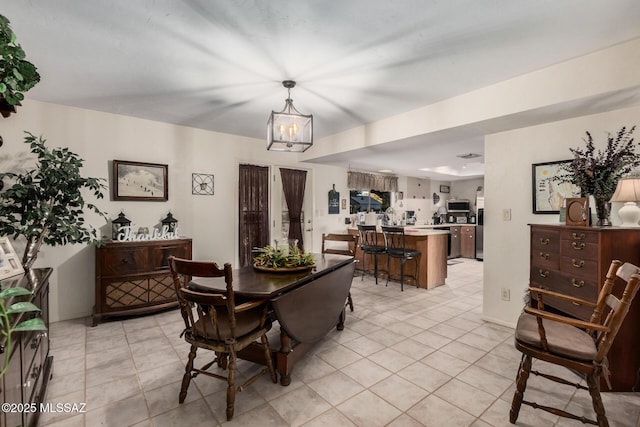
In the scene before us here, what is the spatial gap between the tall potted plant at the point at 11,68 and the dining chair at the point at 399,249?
4046 mm

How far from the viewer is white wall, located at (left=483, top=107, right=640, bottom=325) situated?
8.90 feet

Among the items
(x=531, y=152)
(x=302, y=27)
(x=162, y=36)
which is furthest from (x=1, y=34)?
(x=531, y=152)

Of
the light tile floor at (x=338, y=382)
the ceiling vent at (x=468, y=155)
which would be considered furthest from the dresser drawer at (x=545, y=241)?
the ceiling vent at (x=468, y=155)

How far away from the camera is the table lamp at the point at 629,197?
6.36ft

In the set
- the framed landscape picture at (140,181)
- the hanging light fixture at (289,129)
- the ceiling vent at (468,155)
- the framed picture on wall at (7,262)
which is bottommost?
the framed picture on wall at (7,262)

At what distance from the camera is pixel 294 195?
16.7 feet

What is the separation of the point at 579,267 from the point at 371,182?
4.72 meters

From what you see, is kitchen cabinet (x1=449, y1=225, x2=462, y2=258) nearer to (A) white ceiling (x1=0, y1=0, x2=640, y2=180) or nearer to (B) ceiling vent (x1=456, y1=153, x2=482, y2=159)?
(B) ceiling vent (x1=456, y1=153, x2=482, y2=159)

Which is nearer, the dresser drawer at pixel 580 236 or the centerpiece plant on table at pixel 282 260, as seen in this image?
the dresser drawer at pixel 580 236

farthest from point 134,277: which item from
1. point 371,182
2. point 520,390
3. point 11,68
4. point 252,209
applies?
point 371,182

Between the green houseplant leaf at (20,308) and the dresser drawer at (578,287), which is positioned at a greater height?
the green houseplant leaf at (20,308)

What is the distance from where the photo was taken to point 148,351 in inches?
99.0

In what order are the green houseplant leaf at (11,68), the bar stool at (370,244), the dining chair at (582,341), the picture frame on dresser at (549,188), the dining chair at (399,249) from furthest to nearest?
1. the bar stool at (370,244)
2. the dining chair at (399,249)
3. the picture frame on dresser at (549,188)
4. the dining chair at (582,341)
5. the green houseplant leaf at (11,68)

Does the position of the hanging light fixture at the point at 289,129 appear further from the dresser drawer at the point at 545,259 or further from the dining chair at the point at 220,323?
the dresser drawer at the point at 545,259
